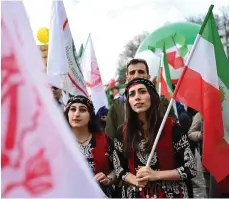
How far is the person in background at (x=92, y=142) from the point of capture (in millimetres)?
2866

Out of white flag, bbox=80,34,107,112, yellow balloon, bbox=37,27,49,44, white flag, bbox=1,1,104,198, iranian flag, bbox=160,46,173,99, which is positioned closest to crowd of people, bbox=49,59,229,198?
white flag, bbox=1,1,104,198

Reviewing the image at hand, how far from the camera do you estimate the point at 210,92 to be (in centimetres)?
301

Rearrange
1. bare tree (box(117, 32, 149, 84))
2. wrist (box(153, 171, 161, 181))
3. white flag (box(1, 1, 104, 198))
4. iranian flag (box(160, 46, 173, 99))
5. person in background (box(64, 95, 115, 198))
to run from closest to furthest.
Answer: white flag (box(1, 1, 104, 198)), wrist (box(153, 171, 161, 181)), person in background (box(64, 95, 115, 198)), iranian flag (box(160, 46, 173, 99)), bare tree (box(117, 32, 149, 84))

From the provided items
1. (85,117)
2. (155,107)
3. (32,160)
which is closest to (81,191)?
(32,160)

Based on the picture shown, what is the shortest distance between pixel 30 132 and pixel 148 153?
4.83ft

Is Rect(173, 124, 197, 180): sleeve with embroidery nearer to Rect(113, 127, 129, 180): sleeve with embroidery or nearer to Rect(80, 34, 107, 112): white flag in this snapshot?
Rect(113, 127, 129, 180): sleeve with embroidery

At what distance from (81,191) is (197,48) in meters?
2.03

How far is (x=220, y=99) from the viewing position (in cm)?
307

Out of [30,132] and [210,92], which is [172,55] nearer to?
[210,92]

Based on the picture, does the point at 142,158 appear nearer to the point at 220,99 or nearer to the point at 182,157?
the point at 182,157

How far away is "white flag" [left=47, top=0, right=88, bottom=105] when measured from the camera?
4145 millimetres

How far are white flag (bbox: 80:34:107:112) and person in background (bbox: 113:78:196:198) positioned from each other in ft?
10.7

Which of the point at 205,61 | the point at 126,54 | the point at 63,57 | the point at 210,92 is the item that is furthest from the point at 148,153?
the point at 126,54

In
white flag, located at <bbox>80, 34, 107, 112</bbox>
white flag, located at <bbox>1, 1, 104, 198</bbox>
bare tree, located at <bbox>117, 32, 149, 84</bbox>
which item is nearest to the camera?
white flag, located at <bbox>1, 1, 104, 198</bbox>
